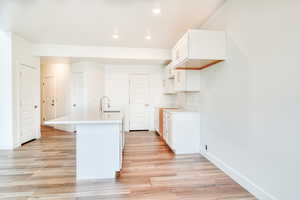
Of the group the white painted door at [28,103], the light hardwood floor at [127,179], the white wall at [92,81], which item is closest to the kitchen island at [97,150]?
the light hardwood floor at [127,179]

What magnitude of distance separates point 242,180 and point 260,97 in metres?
1.11

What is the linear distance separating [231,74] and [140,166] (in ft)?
6.66

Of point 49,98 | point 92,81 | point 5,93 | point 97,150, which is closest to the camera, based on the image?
point 97,150

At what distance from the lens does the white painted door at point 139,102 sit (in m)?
5.55

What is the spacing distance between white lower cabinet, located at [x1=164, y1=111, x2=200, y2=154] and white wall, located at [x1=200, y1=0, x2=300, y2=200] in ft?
2.17

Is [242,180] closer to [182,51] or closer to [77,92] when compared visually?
[182,51]

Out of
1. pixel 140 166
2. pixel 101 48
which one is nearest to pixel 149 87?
pixel 101 48

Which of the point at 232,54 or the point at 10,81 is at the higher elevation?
the point at 232,54

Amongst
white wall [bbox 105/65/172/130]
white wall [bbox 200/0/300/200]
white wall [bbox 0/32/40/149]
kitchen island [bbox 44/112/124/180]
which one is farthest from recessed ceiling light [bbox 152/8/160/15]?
white wall [bbox 0/32/40/149]

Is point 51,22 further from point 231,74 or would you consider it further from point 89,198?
→ point 231,74

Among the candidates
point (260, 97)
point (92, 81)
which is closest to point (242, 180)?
point (260, 97)

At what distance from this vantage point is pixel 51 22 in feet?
10.0

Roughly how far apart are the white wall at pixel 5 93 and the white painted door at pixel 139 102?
313cm

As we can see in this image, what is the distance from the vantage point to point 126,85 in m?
5.53
